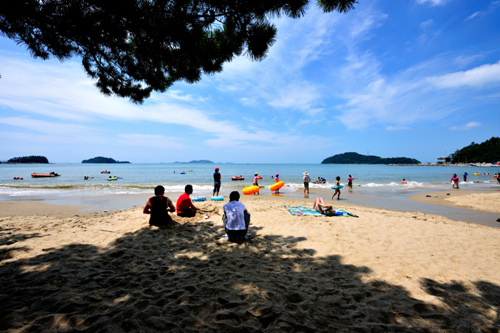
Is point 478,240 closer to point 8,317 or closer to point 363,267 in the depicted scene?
point 363,267

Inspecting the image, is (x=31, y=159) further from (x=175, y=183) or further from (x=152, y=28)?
(x=152, y=28)

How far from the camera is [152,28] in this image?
14.7 feet

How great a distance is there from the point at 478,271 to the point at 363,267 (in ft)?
7.73

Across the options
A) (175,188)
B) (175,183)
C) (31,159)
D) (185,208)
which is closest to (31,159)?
(31,159)

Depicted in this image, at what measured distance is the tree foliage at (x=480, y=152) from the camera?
4510 inches

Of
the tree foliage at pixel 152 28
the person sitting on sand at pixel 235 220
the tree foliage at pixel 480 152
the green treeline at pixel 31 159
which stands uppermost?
the green treeline at pixel 31 159

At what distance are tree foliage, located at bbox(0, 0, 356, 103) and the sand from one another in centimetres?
474

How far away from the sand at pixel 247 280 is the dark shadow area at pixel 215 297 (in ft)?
0.06

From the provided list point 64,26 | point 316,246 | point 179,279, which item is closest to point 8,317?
point 179,279

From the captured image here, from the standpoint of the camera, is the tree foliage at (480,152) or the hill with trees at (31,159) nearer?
the tree foliage at (480,152)

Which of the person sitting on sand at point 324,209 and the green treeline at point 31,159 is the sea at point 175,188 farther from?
the green treeline at point 31,159

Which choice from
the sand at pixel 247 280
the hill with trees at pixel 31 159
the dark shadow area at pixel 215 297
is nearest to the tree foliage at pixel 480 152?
the sand at pixel 247 280

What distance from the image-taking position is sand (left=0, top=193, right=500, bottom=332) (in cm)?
281

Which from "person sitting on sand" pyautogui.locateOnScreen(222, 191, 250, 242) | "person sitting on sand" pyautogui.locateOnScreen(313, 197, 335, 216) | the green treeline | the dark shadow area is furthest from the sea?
the green treeline
